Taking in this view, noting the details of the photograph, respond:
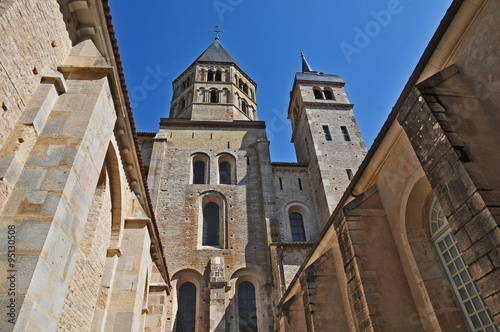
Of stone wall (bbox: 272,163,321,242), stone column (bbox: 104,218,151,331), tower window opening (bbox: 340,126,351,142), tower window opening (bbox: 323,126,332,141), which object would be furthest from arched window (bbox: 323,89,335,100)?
stone column (bbox: 104,218,151,331)

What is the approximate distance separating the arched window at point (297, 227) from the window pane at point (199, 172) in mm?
5626

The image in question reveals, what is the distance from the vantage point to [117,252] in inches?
338

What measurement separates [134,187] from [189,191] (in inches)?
325

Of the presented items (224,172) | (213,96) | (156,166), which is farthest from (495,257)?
(213,96)

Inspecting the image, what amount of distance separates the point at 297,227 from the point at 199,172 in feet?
21.6

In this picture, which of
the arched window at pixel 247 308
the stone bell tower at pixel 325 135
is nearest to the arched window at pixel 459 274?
the arched window at pixel 247 308

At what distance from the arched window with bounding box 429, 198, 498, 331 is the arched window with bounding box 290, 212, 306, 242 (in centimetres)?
1198

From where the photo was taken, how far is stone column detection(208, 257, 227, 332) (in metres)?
13.3

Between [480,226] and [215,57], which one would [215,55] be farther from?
[480,226]

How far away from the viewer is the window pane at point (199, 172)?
19156 mm

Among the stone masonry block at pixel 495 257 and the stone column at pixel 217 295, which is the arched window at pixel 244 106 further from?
the stone masonry block at pixel 495 257

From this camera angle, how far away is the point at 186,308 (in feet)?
47.0

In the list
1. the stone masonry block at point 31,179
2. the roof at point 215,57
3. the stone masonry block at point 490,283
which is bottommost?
the stone masonry block at point 490,283

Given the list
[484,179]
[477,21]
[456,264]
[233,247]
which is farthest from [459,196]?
[233,247]
